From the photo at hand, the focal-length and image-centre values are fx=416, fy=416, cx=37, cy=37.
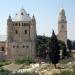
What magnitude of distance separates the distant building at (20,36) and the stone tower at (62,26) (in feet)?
52.5

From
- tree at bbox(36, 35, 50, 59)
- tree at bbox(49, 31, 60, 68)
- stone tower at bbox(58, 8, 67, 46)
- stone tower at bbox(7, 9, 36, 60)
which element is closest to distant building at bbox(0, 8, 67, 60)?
stone tower at bbox(7, 9, 36, 60)

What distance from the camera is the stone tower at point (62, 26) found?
3482 inches

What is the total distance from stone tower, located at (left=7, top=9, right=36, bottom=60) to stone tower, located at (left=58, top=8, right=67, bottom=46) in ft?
53.0

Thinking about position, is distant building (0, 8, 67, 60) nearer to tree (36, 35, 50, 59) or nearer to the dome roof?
the dome roof

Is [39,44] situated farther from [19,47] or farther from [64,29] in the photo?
[64,29]

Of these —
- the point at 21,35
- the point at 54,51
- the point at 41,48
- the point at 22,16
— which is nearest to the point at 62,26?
the point at 41,48

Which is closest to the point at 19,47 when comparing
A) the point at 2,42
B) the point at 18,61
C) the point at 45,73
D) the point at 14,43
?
the point at 14,43

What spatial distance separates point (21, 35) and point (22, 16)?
11.5 feet

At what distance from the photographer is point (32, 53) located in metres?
70.8

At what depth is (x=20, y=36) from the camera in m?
72.1

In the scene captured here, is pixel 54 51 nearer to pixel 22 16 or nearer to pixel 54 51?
pixel 54 51

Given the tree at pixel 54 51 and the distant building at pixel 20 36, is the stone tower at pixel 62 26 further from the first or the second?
the tree at pixel 54 51

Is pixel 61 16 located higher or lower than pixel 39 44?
higher

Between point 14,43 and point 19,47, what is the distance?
1224 millimetres
